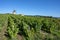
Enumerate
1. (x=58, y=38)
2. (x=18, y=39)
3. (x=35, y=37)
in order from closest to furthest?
(x=18, y=39) → (x=35, y=37) → (x=58, y=38)

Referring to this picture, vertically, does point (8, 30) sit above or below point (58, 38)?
above

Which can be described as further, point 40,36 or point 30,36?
point 40,36

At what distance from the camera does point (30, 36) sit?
1838cm

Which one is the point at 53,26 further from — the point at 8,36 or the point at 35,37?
the point at 8,36

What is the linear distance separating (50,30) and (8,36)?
8784 mm

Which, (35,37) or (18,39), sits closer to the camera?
(18,39)

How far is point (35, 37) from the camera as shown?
1941cm

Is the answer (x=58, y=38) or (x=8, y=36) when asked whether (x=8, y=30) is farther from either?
(x=58, y=38)

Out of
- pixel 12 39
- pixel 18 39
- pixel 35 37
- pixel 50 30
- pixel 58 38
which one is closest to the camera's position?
pixel 12 39

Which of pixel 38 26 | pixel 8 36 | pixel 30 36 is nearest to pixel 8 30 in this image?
pixel 8 36

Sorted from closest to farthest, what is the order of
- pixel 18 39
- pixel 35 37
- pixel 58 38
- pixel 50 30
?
pixel 18 39, pixel 35 37, pixel 58 38, pixel 50 30

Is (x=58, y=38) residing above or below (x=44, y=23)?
below

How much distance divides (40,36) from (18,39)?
3706 mm

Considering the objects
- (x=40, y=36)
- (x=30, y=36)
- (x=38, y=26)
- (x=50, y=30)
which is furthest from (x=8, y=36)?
(x=50, y=30)
